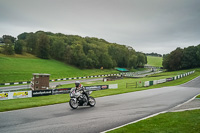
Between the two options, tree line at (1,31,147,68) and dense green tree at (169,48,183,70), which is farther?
dense green tree at (169,48,183,70)

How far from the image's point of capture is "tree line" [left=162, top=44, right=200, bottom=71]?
86.7m

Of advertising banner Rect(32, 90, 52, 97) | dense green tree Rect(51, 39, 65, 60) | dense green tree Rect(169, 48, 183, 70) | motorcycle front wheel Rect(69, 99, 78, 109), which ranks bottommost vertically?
advertising banner Rect(32, 90, 52, 97)

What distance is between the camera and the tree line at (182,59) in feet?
284

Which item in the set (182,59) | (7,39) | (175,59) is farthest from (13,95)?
(182,59)

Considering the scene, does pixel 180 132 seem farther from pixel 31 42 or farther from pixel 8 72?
pixel 31 42

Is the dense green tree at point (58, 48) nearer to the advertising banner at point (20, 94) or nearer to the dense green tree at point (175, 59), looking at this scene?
the dense green tree at point (175, 59)

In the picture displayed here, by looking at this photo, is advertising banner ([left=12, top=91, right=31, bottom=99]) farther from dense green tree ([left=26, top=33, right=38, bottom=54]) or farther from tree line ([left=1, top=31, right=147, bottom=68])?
dense green tree ([left=26, top=33, right=38, bottom=54])

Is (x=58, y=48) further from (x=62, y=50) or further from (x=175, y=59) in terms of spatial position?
(x=175, y=59)

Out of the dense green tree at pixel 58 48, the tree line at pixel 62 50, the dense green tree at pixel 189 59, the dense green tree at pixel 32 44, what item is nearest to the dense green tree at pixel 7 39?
the tree line at pixel 62 50

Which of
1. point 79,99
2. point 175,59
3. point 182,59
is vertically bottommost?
point 79,99

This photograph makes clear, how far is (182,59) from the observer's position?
8912cm

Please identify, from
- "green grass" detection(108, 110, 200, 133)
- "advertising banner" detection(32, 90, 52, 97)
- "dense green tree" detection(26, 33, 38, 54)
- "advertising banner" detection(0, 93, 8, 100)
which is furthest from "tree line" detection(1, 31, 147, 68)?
"green grass" detection(108, 110, 200, 133)

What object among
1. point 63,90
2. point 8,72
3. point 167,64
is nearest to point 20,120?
point 63,90

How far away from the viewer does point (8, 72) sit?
45.8 meters
